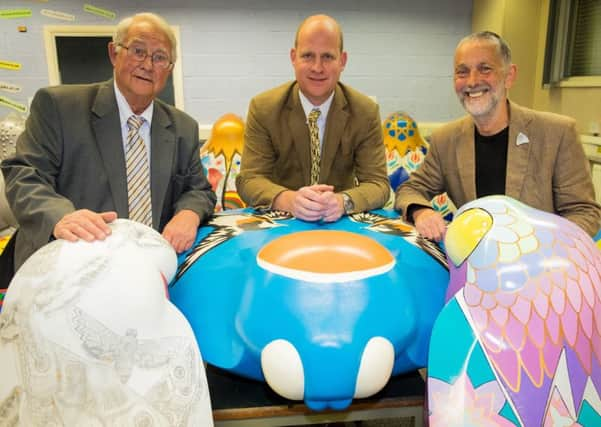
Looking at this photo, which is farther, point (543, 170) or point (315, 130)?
point (315, 130)

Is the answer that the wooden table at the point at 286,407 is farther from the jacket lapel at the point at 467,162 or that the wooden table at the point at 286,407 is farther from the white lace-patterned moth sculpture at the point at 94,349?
the jacket lapel at the point at 467,162

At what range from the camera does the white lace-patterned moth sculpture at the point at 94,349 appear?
0.79 metres

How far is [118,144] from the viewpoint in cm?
140

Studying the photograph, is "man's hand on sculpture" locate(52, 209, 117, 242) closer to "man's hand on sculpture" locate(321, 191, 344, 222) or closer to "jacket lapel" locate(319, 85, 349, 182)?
"man's hand on sculpture" locate(321, 191, 344, 222)

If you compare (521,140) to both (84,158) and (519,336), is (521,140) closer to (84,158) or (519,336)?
(519,336)

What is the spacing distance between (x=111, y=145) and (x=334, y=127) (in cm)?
70

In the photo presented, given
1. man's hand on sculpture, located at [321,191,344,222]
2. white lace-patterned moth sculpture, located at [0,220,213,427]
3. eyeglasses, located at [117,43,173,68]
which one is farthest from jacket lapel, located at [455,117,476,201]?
white lace-patterned moth sculpture, located at [0,220,213,427]

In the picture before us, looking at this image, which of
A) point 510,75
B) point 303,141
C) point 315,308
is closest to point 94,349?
point 315,308

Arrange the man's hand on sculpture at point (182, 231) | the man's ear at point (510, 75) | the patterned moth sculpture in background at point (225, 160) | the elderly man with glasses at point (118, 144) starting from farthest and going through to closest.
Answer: the patterned moth sculpture in background at point (225, 160), the man's ear at point (510, 75), the elderly man with glasses at point (118, 144), the man's hand on sculpture at point (182, 231)

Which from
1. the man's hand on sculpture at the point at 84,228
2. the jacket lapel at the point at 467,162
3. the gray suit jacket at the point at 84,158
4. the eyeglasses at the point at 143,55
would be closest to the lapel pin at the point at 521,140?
the jacket lapel at the point at 467,162

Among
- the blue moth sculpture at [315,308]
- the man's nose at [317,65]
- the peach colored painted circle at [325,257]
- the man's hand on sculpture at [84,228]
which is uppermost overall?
the man's nose at [317,65]

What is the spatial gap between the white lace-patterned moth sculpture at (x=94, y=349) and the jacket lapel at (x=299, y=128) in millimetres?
931

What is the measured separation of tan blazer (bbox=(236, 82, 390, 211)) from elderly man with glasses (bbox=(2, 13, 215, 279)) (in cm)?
31

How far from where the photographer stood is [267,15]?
141 inches
